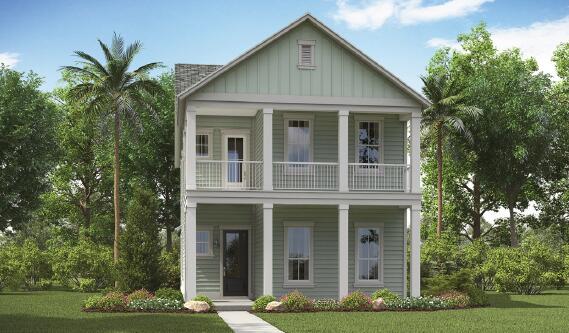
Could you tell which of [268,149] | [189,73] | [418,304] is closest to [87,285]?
→ [189,73]

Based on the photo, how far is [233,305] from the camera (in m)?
24.8

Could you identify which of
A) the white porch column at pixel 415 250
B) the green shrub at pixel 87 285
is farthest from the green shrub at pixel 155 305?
the green shrub at pixel 87 285

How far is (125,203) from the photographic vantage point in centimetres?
4603

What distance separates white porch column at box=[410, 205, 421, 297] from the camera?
25.3 meters

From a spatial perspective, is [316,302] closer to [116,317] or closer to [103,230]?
[116,317]

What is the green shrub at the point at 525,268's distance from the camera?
34719 mm

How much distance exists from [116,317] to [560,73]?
1446 inches

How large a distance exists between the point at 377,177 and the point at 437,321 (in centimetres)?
804

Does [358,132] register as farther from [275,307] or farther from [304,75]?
[275,307]

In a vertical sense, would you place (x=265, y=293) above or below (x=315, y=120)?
below

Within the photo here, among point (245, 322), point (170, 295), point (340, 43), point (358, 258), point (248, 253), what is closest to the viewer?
point (245, 322)

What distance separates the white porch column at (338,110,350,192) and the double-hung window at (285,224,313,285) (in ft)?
8.78

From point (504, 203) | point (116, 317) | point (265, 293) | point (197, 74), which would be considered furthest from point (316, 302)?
point (504, 203)

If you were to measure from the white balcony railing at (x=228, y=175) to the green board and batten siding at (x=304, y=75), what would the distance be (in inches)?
114
